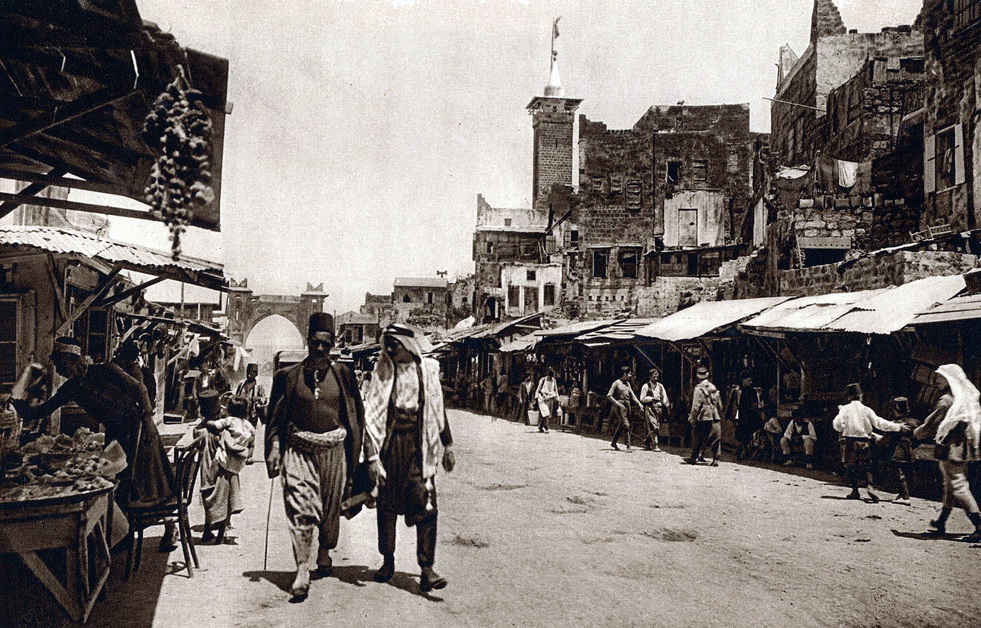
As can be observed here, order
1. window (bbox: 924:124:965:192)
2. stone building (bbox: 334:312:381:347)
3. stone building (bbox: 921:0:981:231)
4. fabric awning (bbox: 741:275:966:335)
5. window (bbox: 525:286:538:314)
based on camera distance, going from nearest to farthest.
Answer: fabric awning (bbox: 741:275:966:335) < stone building (bbox: 921:0:981:231) < window (bbox: 924:124:965:192) < window (bbox: 525:286:538:314) < stone building (bbox: 334:312:381:347)

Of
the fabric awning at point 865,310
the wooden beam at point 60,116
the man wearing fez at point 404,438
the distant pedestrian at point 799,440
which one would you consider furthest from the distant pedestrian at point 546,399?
the wooden beam at point 60,116

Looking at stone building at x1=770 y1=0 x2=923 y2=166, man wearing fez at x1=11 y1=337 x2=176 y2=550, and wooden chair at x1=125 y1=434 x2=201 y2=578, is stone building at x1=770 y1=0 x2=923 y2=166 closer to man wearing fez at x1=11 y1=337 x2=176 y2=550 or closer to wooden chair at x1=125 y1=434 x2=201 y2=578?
wooden chair at x1=125 y1=434 x2=201 y2=578

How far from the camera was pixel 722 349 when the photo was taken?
57.1ft

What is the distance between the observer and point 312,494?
5324 millimetres

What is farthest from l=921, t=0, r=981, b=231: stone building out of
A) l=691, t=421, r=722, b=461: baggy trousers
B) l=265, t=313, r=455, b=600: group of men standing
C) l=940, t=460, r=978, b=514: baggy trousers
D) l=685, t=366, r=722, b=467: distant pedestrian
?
l=265, t=313, r=455, b=600: group of men standing

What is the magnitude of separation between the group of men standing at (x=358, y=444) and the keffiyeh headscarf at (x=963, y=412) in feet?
15.9

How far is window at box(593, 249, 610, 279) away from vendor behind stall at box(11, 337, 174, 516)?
1819 inches

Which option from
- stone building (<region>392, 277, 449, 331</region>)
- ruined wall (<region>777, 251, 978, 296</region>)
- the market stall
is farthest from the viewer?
stone building (<region>392, 277, 449, 331</region>)

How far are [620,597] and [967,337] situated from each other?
774cm

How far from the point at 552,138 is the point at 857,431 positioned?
55864 millimetres

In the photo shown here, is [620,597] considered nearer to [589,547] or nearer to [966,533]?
[589,547]

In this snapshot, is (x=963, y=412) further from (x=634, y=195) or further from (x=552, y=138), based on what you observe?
(x=552, y=138)

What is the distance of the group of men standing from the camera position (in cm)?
536

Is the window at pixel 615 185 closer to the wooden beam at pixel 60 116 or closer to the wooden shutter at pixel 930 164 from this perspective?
the wooden shutter at pixel 930 164
